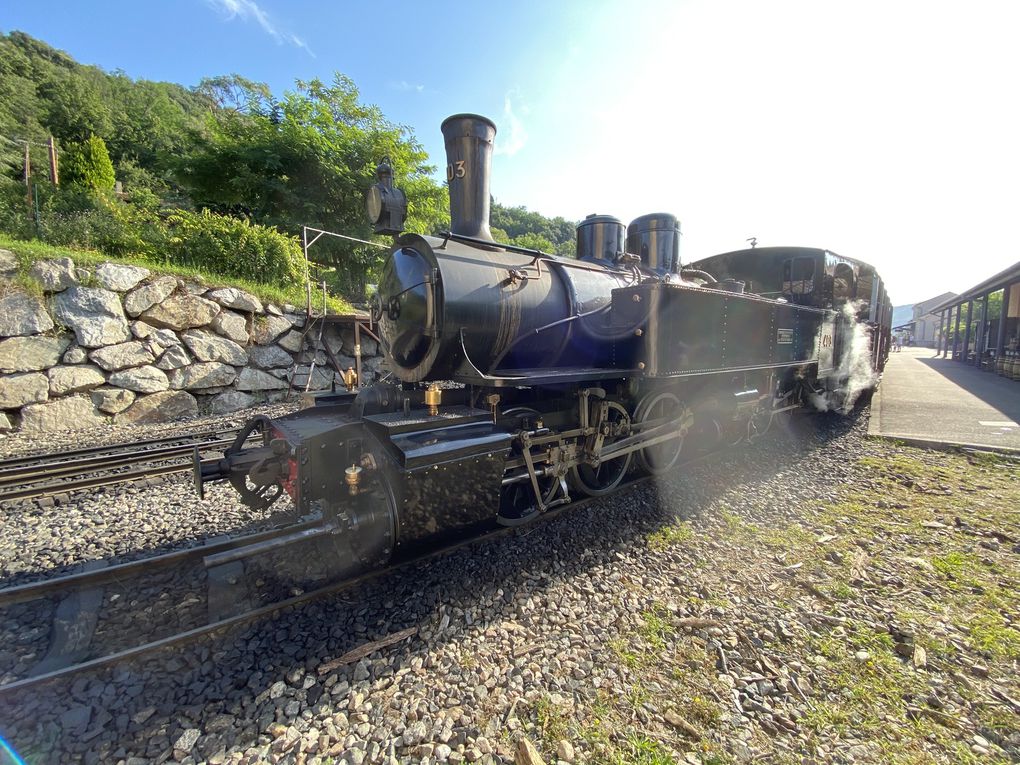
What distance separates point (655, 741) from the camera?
1875 mm

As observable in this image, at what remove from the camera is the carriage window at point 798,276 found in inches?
285

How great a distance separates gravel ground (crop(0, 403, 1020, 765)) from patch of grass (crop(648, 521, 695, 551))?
22mm

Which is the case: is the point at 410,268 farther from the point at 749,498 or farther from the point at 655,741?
the point at 749,498

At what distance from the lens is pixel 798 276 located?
A: 737 cm

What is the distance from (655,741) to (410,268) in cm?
309

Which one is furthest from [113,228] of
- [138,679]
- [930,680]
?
[930,680]

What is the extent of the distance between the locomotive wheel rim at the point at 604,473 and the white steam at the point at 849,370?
510 cm

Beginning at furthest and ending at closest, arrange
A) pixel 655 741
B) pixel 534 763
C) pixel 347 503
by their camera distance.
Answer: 1. pixel 347 503
2. pixel 655 741
3. pixel 534 763

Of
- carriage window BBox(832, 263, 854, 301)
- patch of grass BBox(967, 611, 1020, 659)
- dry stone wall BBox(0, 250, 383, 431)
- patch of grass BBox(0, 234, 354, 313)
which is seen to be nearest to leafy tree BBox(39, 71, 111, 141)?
patch of grass BBox(0, 234, 354, 313)

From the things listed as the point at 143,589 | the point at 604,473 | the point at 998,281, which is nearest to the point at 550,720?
the point at 143,589

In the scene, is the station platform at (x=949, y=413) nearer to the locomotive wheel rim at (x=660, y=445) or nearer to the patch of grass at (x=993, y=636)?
the locomotive wheel rim at (x=660, y=445)

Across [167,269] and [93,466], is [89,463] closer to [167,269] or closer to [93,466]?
[93,466]

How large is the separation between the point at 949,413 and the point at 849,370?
2600mm

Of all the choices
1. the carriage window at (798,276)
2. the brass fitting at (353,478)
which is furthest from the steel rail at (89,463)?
the carriage window at (798,276)
